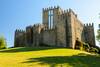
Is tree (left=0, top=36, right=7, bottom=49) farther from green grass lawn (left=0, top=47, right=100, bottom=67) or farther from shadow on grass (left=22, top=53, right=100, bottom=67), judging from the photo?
shadow on grass (left=22, top=53, right=100, bottom=67)

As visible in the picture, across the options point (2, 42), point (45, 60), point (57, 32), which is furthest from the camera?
point (2, 42)

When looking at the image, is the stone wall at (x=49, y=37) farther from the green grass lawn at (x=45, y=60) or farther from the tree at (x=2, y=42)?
the green grass lawn at (x=45, y=60)

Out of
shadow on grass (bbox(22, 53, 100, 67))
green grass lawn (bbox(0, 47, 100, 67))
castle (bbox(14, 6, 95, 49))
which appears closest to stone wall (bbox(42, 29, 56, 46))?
castle (bbox(14, 6, 95, 49))

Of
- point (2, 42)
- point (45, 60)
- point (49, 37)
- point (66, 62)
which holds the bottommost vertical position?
point (66, 62)

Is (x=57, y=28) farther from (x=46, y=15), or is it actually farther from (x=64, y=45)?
(x=46, y=15)

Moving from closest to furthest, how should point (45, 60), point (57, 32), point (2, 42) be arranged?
point (45, 60), point (57, 32), point (2, 42)

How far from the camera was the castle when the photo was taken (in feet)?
241

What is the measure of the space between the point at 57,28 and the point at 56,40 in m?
3.80

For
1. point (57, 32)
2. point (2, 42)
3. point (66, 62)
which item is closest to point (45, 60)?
point (66, 62)

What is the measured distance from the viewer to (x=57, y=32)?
249 ft

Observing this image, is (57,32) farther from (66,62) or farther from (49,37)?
(66,62)

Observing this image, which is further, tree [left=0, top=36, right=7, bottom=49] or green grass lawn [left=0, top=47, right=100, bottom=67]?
tree [left=0, top=36, right=7, bottom=49]

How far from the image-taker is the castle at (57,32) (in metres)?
73.5

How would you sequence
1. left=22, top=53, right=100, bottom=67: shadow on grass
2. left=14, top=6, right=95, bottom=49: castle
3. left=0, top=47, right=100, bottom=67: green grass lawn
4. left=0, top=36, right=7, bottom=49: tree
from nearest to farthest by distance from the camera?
1. left=0, top=47, right=100, bottom=67: green grass lawn
2. left=22, top=53, right=100, bottom=67: shadow on grass
3. left=14, top=6, right=95, bottom=49: castle
4. left=0, top=36, right=7, bottom=49: tree
